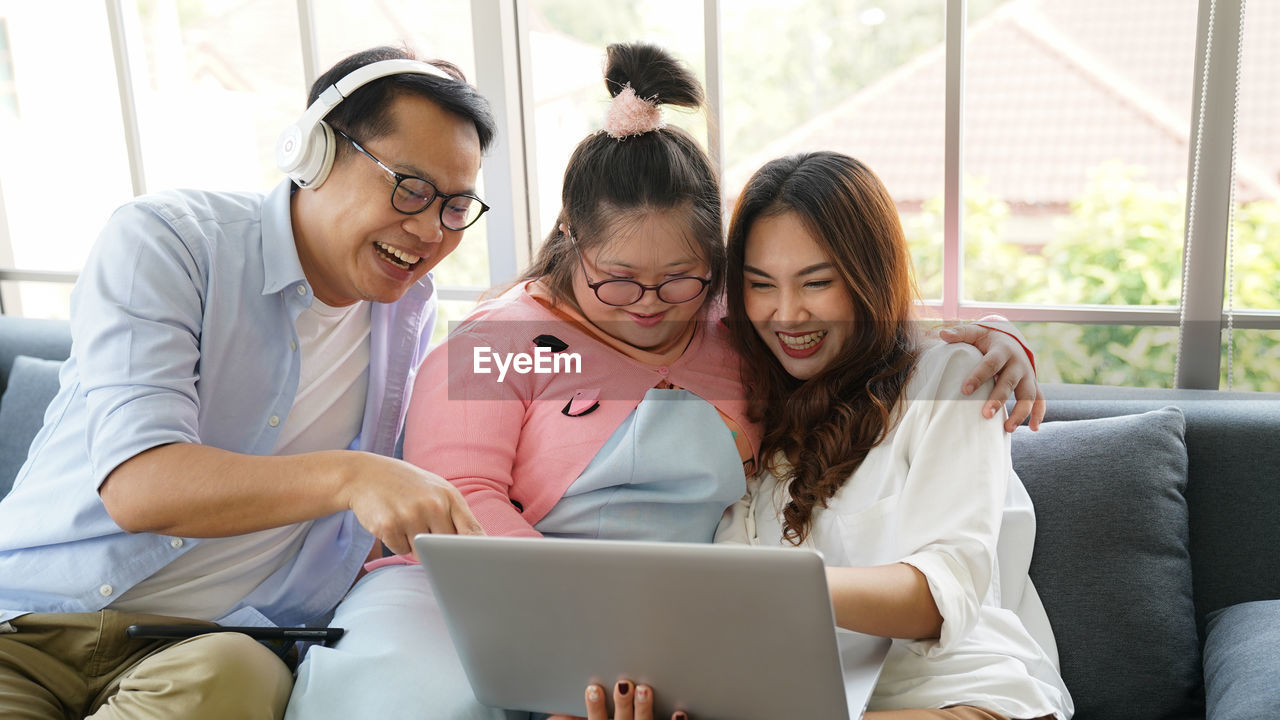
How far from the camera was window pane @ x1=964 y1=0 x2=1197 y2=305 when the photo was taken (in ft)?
6.98

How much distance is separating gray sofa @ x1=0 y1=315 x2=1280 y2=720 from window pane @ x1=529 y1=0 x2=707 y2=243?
1.42 m

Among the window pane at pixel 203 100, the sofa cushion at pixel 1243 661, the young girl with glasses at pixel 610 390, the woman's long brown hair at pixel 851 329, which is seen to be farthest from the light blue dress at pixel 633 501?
the window pane at pixel 203 100

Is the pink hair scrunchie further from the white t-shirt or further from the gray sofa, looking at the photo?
the gray sofa

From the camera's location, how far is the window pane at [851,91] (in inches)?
90.5

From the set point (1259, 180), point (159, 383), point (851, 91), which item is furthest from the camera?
point (851, 91)

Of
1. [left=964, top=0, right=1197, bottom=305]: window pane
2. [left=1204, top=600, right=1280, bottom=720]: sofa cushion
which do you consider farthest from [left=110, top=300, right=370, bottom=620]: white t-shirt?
[left=964, top=0, right=1197, bottom=305]: window pane

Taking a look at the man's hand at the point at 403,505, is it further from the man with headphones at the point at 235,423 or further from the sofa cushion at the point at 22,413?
the sofa cushion at the point at 22,413

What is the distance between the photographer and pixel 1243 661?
138 centimetres

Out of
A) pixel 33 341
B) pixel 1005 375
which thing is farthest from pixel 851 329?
pixel 33 341

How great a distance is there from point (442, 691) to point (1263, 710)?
1063mm

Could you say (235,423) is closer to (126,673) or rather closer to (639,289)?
(126,673)

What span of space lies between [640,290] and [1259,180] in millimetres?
1501

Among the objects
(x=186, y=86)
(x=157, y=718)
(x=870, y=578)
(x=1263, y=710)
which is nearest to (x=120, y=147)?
(x=186, y=86)

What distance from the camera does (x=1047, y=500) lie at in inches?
63.8
